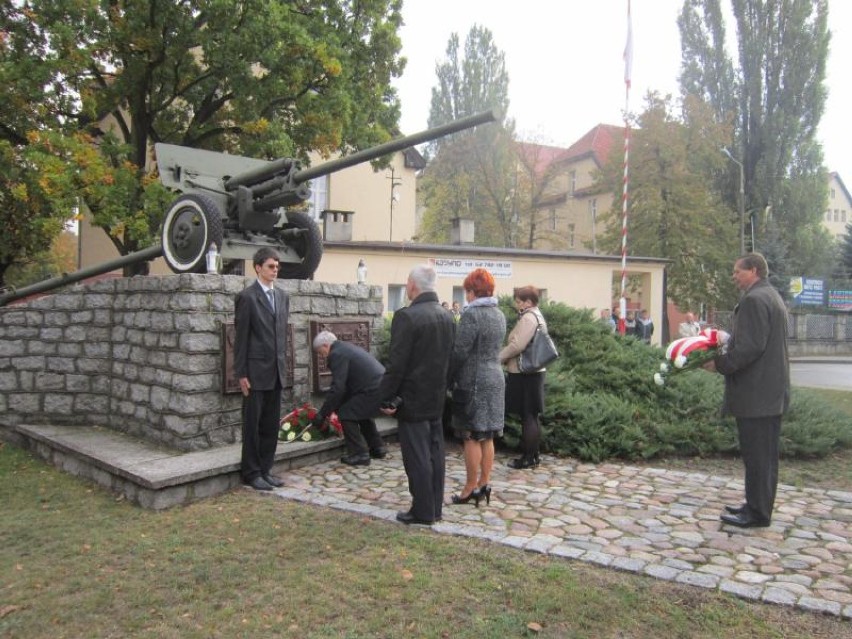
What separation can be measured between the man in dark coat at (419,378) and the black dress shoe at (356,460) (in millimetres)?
1920

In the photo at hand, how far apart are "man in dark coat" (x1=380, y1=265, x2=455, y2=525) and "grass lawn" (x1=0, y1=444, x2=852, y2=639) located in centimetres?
29

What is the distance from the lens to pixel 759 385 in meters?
4.90

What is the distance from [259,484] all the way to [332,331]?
2.32 m

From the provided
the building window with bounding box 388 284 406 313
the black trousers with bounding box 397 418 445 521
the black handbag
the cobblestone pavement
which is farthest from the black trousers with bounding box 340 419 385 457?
the building window with bounding box 388 284 406 313

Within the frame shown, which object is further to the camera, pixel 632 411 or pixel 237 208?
pixel 632 411

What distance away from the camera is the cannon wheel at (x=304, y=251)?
794cm

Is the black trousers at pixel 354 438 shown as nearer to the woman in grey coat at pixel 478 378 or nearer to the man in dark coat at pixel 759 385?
the woman in grey coat at pixel 478 378

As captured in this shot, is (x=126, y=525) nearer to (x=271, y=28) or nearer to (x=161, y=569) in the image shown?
(x=161, y=569)

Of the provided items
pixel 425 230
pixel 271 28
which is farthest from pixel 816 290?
pixel 271 28

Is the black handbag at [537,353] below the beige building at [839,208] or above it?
below

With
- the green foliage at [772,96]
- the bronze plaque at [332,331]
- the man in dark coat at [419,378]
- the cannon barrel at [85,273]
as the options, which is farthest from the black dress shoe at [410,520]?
the green foliage at [772,96]

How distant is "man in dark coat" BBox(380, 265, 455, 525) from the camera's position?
4734mm

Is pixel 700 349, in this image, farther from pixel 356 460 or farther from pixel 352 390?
pixel 356 460

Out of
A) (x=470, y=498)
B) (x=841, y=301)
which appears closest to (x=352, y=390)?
(x=470, y=498)
